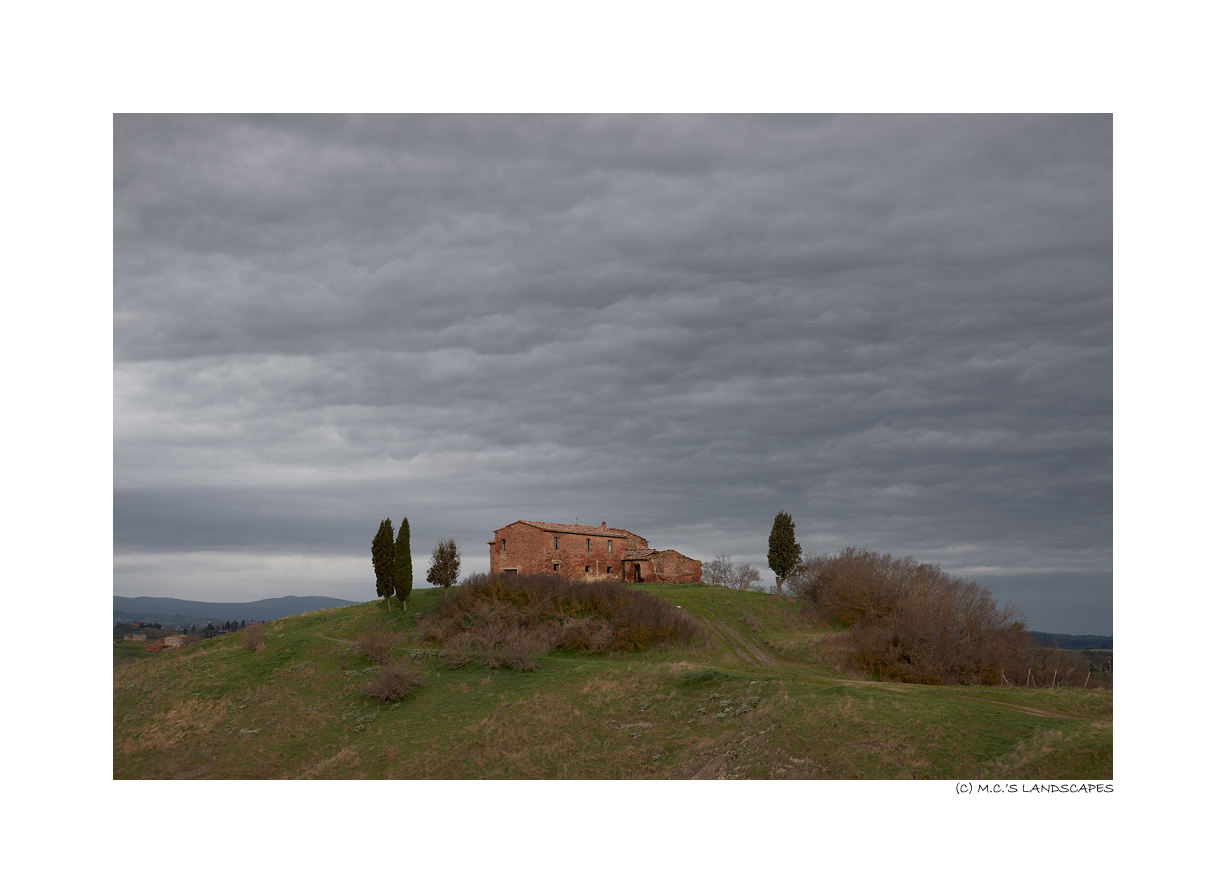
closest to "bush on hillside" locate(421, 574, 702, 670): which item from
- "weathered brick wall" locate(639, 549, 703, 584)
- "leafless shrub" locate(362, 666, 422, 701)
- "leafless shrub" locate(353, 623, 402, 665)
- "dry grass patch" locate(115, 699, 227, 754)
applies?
"leafless shrub" locate(353, 623, 402, 665)

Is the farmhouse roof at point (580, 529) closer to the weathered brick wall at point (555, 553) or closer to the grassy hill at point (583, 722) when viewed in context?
the weathered brick wall at point (555, 553)

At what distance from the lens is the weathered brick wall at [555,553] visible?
55375 millimetres

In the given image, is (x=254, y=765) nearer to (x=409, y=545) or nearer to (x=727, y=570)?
(x=409, y=545)

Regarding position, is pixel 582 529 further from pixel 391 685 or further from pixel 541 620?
pixel 391 685

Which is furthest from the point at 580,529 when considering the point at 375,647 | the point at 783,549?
the point at 375,647

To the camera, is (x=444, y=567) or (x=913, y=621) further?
(x=444, y=567)

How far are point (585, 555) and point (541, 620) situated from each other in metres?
18.9

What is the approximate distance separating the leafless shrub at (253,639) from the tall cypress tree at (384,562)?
7.13 metres

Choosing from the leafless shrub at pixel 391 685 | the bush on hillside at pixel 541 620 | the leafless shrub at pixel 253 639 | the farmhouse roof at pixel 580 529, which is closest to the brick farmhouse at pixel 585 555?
the farmhouse roof at pixel 580 529

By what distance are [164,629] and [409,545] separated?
1738 centimetres

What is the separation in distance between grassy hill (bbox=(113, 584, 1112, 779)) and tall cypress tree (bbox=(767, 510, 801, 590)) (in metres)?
18.2

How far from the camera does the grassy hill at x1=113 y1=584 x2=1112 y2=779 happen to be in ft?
62.2

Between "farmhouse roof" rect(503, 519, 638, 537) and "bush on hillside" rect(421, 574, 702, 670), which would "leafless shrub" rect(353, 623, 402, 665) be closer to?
"bush on hillside" rect(421, 574, 702, 670)

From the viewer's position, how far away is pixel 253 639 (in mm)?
37156
